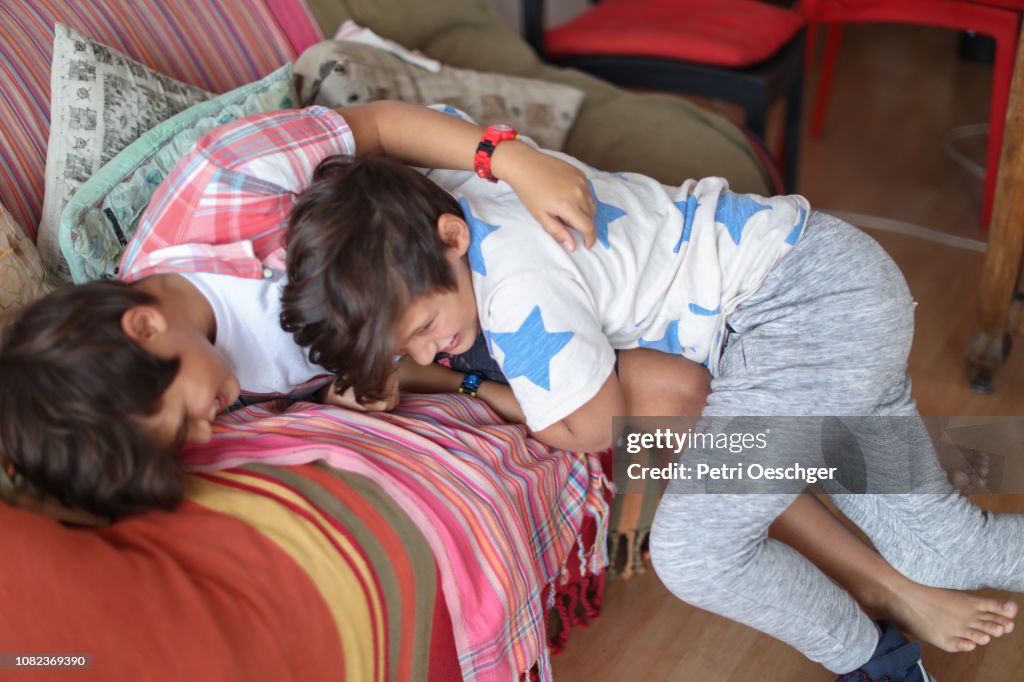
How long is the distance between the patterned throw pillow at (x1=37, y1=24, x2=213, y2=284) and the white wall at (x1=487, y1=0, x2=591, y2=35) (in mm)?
1469

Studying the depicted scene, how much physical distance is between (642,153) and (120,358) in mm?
1075

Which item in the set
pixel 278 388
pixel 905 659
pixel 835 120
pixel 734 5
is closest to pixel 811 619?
pixel 905 659

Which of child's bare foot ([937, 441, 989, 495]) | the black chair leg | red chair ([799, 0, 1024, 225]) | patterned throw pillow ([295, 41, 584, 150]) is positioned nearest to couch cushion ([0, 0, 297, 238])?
patterned throw pillow ([295, 41, 584, 150])

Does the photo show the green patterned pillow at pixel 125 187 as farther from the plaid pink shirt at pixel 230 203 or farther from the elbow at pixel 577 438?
the elbow at pixel 577 438

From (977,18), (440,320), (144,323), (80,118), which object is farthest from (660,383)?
(977,18)

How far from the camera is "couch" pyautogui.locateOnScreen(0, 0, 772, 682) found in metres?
0.91

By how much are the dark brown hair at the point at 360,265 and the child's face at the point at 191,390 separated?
4.3 inches

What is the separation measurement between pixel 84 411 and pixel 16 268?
1.18 ft

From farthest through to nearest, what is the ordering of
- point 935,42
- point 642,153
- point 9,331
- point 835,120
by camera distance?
point 935,42
point 835,120
point 642,153
point 9,331

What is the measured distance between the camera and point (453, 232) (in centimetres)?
117

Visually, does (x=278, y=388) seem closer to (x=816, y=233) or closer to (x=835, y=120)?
(x=816, y=233)

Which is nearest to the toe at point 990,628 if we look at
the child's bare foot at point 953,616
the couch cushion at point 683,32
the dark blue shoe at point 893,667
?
the child's bare foot at point 953,616

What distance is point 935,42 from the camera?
3.29 m

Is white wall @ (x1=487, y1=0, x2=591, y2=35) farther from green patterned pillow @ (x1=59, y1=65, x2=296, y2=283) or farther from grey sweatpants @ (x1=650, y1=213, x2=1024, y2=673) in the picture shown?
grey sweatpants @ (x1=650, y1=213, x2=1024, y2=673)
